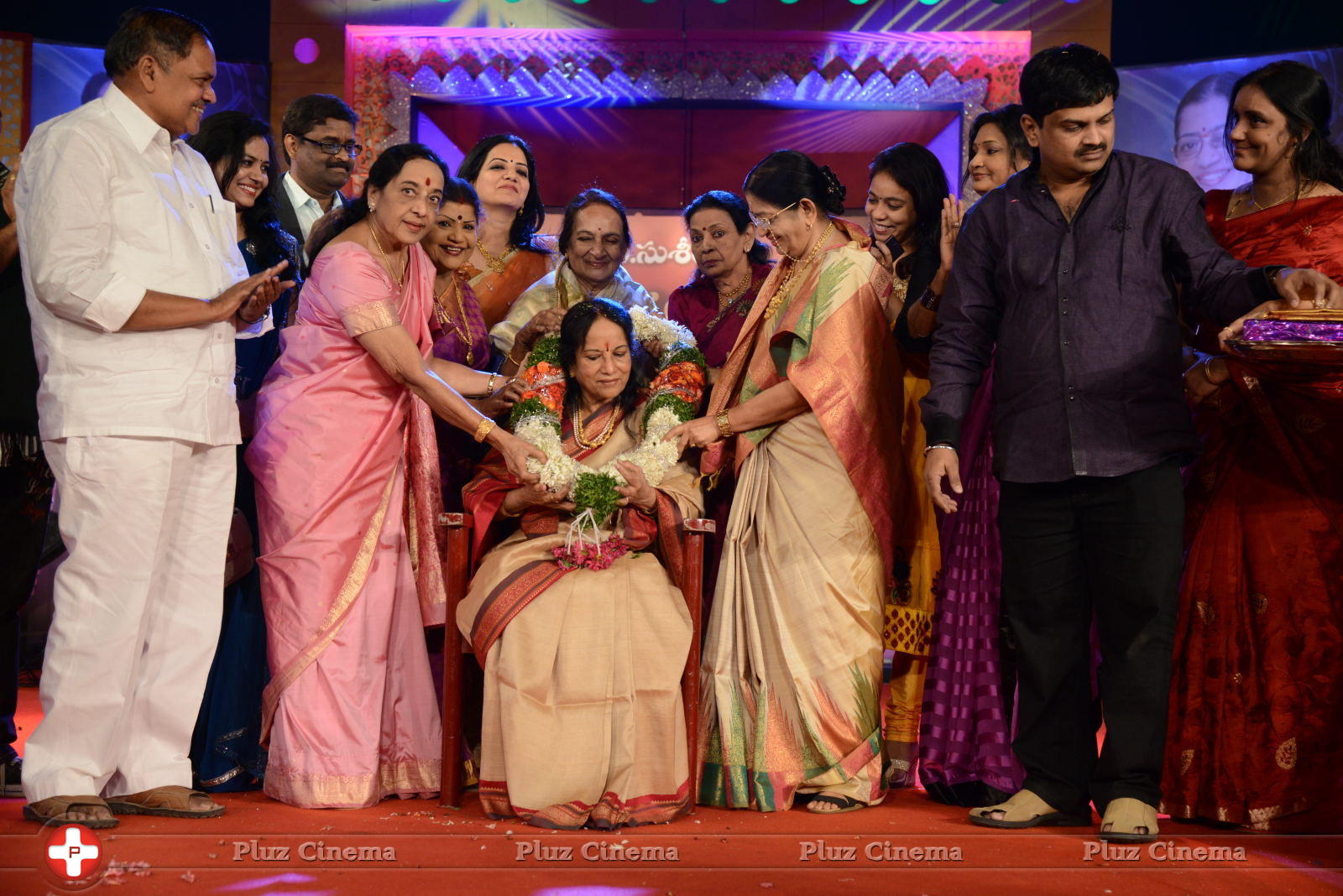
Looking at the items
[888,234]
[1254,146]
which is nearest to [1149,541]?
[1254,146]

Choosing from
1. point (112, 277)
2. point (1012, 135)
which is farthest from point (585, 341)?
point (1012, 135)

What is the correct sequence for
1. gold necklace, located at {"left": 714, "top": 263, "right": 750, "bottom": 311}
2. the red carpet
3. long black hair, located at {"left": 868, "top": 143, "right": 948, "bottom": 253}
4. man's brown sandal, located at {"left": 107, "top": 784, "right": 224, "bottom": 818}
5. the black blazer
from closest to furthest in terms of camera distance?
the red carpet < man's brown sandal, located at {"left": 107, "top": 784, "right": 224, "bottom": 818} < long black hair, located at {"left": 868, "top": 143, "right": 948, "bottom": 253} < gold necklace, located at {"left": 714, "top": 263, "right": 750, "bottom": 311} < the black blazer

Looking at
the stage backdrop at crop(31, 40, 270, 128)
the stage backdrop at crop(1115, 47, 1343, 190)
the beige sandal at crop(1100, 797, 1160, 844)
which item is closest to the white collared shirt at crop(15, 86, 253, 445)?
the beige sandal at crop(1100, 797, 1160, 844)

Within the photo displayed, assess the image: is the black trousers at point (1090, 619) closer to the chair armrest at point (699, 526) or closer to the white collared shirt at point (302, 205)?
the chair armrest at point (699, 526)

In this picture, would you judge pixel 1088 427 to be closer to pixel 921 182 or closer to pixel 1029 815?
pixel 1029 815

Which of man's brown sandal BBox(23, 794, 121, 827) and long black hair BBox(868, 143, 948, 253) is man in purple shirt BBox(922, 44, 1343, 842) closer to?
long black hair BBox(868, 143, 948, 253)

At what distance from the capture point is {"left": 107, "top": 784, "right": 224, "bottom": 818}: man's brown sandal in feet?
11.1

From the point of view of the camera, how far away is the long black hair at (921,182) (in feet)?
13.7

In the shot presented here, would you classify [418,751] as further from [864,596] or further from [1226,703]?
[1226,703]

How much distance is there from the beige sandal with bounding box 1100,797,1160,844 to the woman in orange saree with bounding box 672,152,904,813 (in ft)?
2.42

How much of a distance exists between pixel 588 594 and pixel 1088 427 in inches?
57.3

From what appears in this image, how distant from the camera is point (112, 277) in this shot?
3.20 meters

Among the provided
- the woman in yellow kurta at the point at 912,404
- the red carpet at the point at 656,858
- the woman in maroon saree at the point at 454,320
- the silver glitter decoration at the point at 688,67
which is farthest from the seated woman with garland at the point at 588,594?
the silver glitter decoration at the point at 688,67

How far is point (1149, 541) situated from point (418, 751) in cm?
222
